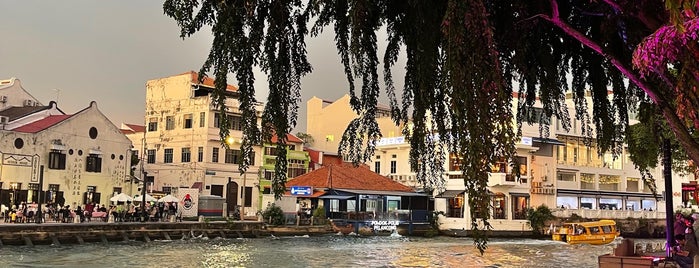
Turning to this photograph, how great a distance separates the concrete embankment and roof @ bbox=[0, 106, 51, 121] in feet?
49.0

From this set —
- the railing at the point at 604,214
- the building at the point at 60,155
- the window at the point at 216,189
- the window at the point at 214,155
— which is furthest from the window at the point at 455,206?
the building at the point at 60,155

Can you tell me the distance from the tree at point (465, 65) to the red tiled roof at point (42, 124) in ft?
131

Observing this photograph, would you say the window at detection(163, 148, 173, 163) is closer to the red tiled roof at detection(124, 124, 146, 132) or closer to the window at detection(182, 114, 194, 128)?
the window at detection(182, 114, 194, 128)

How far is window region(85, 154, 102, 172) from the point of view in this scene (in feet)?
148

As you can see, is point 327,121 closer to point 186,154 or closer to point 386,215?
point 186,154

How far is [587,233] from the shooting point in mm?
44312

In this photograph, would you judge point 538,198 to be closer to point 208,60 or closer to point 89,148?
point 89,148

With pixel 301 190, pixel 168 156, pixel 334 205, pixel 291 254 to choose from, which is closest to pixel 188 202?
pixel 301 190

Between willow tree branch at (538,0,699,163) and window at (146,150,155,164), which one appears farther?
window at (146,150,155,164)

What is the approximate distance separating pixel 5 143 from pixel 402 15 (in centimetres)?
3886

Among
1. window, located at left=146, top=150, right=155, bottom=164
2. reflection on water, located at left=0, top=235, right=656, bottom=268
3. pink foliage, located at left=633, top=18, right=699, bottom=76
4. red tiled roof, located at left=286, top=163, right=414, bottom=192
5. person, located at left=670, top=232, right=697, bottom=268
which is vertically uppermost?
window, located at left=146, top=150, right=155, bottom=164

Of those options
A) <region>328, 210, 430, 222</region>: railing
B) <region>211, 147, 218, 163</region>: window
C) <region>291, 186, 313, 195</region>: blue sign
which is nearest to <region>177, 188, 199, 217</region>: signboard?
<region>291, 186, 313, 195</region>: blue sign

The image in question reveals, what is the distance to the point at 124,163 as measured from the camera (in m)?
47.7

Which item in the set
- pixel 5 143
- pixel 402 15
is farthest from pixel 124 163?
pixel 402 15
